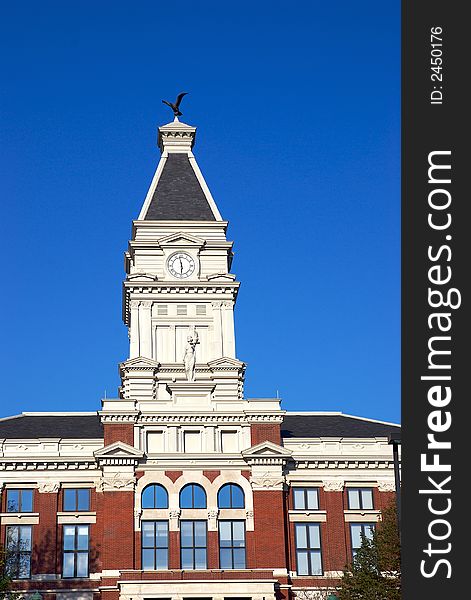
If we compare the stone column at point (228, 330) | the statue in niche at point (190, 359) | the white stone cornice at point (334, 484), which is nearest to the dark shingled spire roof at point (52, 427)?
the statue in niche at point (190, 359)

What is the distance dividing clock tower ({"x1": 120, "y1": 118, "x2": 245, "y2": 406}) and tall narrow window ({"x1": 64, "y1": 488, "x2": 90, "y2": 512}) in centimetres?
911

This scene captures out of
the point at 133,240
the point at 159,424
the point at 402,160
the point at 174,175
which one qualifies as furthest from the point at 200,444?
the point at 402,160

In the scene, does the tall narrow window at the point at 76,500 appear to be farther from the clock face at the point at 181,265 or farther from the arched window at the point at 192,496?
the clock face at the point at 181,265

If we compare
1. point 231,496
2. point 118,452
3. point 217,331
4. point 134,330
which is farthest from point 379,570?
point 134,330

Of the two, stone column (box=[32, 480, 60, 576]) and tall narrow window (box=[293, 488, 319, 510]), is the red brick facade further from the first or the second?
tall narrow window (box=[293, 488, 319, 510])

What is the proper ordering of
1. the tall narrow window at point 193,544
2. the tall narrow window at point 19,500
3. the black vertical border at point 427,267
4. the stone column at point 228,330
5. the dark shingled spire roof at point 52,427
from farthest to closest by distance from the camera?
1. the stone column at point 228,330
2. the dark shingled spire roof at point 52,427
3. the tall narrow window at point 19,500
4. the tall narrow window at point 193,544
5. the black vertical border at point 427,267

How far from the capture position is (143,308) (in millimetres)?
71750

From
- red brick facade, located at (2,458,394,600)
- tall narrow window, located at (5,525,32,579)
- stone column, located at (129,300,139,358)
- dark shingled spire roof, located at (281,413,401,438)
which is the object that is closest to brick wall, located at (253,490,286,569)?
red brick facade, located at (2,458,394,600)

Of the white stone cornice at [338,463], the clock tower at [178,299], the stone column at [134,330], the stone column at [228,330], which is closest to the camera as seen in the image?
the white stone cornice at [338,463]

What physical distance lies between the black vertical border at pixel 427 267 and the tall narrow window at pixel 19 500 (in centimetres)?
4484

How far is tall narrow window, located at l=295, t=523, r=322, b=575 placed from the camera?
5972 cm

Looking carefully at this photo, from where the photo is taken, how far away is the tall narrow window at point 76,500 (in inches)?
2375

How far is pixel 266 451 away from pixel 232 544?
5.49 metres

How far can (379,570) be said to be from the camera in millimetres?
48125
